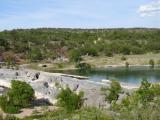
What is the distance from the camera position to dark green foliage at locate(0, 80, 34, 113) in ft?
104

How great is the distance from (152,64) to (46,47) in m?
37.8

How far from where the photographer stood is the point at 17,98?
33469 mm

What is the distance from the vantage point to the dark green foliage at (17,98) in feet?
104

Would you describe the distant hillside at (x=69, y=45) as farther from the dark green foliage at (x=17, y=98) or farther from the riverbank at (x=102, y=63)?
the dark green foliage at (x=17, y=98)

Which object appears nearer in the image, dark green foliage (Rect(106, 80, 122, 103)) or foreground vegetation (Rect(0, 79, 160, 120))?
foreground vegetation (Rect(0, 79, 160, 120))

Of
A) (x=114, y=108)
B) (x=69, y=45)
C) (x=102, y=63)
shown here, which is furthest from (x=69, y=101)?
(x=69, y=45)

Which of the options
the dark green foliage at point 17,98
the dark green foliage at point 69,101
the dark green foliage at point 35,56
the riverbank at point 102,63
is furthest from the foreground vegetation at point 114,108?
the dark green foliage at point 35,56

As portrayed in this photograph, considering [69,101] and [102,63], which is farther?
[102,63]

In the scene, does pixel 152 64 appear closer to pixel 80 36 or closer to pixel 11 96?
pixel 80 36

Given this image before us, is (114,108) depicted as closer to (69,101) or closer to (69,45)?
(69,101)

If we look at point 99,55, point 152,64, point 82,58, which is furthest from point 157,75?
point 99,55

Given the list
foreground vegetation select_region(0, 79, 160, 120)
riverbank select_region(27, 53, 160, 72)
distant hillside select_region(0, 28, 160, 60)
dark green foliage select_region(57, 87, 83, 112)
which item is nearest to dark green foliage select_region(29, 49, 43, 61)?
distant hillside select_region(0, 28, 160, 60)

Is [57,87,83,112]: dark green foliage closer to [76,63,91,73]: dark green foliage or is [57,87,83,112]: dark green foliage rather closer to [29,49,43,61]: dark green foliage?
[76,63,91,73]: dark green foliage

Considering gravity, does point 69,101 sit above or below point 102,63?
above
